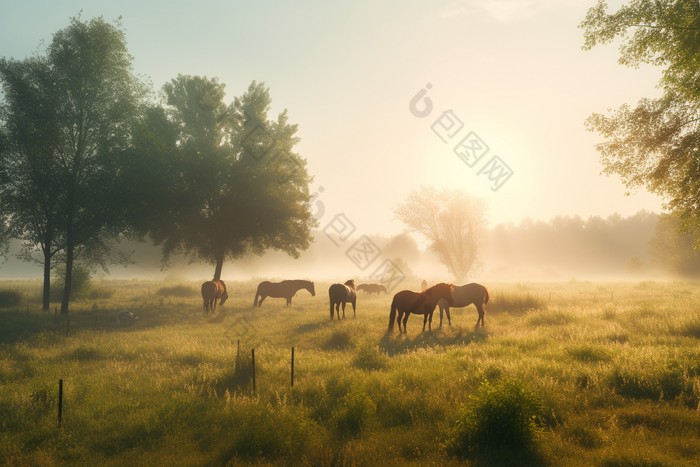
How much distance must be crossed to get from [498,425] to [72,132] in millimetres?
25106

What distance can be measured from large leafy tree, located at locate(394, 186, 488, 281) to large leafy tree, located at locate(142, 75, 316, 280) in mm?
17089

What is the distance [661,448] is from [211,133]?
2920 cm

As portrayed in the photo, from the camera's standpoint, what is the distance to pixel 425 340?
13.6 metres

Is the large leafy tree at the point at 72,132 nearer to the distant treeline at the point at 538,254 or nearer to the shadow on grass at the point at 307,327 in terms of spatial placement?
the shadow on grass at the point at 307,327

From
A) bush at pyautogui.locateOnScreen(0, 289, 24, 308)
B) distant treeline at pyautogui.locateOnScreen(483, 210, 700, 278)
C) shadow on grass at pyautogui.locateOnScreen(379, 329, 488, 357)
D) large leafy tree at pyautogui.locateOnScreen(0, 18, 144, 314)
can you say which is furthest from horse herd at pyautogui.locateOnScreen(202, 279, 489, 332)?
distant treeline at pyautogui.locateOnScreen(483, 210, 700, 278)

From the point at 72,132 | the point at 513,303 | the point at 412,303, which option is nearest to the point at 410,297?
the point at 412,303

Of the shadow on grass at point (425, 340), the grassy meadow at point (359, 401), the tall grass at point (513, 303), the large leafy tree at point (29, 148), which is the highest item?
the large leafy tree at point (29, 148)

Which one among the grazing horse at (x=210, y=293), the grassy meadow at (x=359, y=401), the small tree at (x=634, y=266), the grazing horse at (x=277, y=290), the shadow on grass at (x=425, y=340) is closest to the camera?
the grassy meadow at (x=359, y=401)

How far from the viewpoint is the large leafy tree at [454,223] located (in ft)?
129

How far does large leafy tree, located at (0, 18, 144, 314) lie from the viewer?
18594 mm

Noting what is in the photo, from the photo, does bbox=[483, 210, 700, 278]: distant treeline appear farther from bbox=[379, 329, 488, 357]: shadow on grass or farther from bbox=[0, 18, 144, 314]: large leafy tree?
bbox=[0, 18, 144, 314]: large leafy tree

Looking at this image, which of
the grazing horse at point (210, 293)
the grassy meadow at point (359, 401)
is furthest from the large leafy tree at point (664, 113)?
the grazing horse at point (210, 293)

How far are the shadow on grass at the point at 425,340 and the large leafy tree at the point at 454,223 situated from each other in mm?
25476

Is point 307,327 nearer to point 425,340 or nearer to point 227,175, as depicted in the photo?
point 425,340
